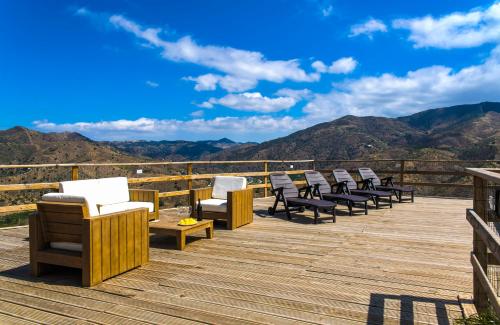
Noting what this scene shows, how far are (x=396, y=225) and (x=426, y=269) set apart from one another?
8.22 ft

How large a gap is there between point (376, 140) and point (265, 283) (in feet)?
237

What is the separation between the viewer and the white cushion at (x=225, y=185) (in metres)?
6.15

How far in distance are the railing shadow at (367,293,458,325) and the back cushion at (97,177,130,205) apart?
12.6 ft

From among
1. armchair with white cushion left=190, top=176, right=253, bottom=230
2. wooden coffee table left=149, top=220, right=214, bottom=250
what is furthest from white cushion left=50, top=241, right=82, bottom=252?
armchair with white cushion left=190, top=176, right=253, bottom=230

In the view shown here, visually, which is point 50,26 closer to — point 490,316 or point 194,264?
point 194,264

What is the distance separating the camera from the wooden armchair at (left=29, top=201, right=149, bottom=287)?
3145 mm

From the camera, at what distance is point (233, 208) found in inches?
220

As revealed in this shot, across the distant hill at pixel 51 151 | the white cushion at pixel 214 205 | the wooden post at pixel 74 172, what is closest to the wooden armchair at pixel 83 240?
the white cushion at pixel 214 205

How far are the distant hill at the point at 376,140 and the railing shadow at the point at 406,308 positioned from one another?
123 feet

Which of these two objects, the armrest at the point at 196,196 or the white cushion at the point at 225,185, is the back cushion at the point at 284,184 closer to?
the white cushion at the point at 225,185

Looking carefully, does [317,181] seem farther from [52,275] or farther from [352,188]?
[52,275]

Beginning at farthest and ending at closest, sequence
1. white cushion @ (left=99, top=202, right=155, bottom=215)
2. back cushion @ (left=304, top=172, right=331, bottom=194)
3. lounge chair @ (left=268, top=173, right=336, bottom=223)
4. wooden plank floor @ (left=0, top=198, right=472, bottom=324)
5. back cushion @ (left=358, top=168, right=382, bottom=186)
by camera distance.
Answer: back cushion @ (left=358, top=168, right=382, bottom=186) → back cushion @ (left=304, top=172, right=331, bottom=194) → lounge chair @ (left=268, top=173, right=336, bottom=223) → white cushion @ (left=99, top=202, right=155, bottom=215) → wooden plank floor @ (left=0, top=198, right=472, bottom=324)

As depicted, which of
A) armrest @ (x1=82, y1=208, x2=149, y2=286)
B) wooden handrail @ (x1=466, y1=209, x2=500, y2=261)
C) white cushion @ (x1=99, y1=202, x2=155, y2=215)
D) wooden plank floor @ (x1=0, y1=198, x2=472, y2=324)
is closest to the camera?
wooden handrail @ (x1=466, y1=209, x2=500, y2=261)

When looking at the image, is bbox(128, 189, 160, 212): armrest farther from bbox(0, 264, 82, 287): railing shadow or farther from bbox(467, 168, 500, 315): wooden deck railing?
bbox(467, 168, 500, 315): wooden deck railing
